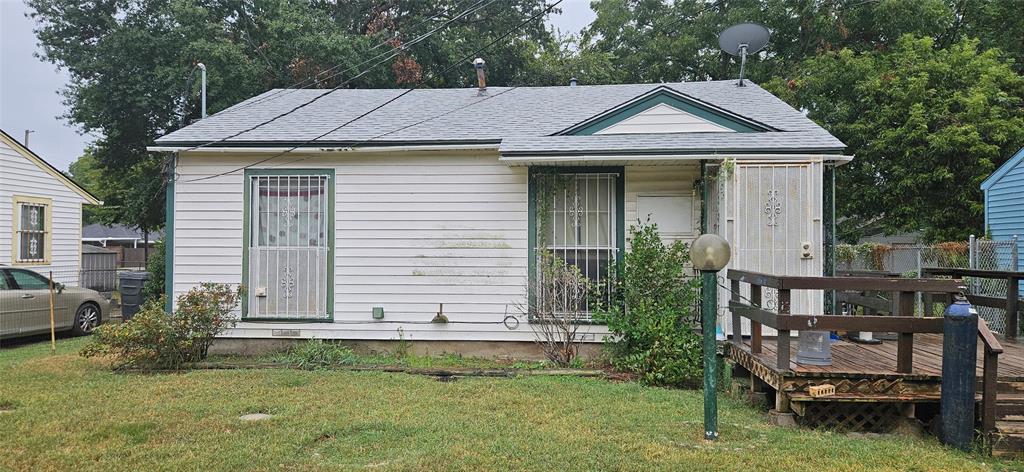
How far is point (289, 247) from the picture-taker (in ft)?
26.3

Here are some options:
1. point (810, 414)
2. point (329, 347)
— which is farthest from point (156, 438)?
point (810, 414)

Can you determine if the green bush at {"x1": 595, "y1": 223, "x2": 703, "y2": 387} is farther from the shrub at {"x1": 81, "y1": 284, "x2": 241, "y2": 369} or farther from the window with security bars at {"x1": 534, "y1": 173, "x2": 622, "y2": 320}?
the shrub at {"x1": 81, "y1": 284, "x2": 241, "y2": 369}

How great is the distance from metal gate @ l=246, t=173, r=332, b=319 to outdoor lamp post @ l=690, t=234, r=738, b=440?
A: 201 inches

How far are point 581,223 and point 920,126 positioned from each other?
42.8 ft

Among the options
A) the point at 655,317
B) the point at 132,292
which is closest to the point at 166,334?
the point at 132,292

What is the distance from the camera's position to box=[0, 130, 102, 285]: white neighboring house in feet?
44.8

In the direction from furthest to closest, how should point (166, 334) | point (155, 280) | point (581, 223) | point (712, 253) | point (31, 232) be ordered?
point (31, 232)
point (155, 280)
point (581, 223)
point (166, 334)
point (712, 253)

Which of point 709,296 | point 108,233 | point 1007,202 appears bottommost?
point 709,296

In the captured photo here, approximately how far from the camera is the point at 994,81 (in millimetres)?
16531

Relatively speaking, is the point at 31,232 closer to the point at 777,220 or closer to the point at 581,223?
the point at 581,223

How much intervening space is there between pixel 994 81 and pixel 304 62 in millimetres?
19627

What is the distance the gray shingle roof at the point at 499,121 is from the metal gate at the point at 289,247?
0.65 m

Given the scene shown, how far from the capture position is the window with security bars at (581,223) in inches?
306

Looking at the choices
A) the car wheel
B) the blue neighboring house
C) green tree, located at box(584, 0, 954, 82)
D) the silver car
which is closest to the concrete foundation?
the silver car
